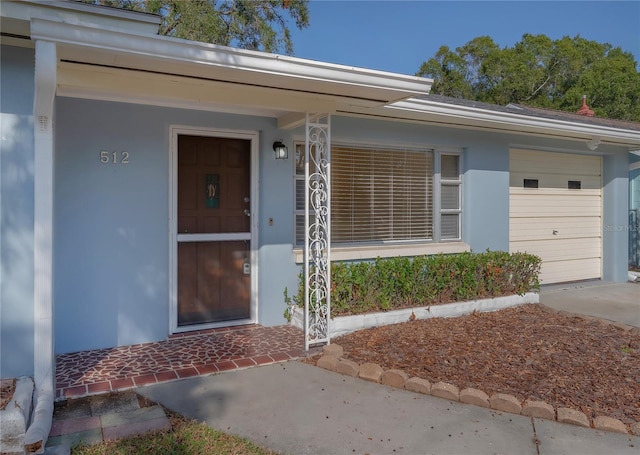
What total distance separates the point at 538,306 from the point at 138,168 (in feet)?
18.2

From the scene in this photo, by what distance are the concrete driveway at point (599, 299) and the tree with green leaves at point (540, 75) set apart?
1846 cm

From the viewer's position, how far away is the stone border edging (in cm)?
345

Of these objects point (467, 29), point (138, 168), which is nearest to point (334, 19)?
point (138, 168)

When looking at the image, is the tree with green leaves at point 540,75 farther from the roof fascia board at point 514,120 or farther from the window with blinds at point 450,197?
the window with blinds at point 450,197

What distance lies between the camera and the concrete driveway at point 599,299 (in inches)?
258

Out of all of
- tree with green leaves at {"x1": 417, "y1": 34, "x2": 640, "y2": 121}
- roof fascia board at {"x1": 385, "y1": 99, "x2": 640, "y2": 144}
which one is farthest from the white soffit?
tree with green leaves at {"x1": 417, "y1": 34, "x2": 640, "y2": 121}

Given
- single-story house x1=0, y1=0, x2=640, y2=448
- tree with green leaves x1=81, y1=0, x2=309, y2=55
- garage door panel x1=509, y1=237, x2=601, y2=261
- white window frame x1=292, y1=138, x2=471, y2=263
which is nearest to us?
single-story house x1=0, y1=0, x2=640, y2=448

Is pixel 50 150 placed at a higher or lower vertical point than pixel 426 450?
higher

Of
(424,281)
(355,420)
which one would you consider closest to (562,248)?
(424,281)

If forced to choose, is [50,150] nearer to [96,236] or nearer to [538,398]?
[96,236]

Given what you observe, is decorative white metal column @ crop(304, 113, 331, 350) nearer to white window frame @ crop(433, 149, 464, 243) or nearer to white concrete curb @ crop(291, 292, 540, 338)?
white concrete curb @ crop(291, 292, 540, 338)

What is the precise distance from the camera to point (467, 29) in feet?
85.9

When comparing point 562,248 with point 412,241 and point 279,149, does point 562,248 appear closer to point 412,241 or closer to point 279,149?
point 412,241

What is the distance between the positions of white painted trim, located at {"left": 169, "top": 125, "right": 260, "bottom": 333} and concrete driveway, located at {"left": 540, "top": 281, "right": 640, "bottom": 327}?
14.2ft
